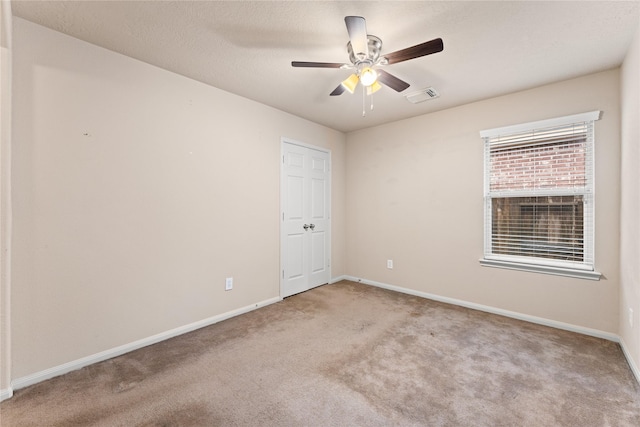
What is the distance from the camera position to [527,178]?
3.11 m

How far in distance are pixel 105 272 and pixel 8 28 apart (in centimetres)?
177

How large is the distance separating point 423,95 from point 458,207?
1.46 metres

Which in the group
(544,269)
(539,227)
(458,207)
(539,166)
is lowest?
(544,269)

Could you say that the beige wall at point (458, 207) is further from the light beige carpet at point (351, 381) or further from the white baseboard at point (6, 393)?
the white baseboard at point (6, 393)

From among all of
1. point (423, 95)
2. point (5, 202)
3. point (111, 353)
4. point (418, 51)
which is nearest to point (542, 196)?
point (423, 95)

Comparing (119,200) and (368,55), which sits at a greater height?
(368,55)

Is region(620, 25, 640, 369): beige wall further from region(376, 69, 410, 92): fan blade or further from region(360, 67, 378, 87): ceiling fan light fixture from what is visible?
region(360, 67, 378, 87): ceiling fan light fixture

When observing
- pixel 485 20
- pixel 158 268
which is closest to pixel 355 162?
pixel 485 20

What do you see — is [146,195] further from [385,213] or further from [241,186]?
[385,213]

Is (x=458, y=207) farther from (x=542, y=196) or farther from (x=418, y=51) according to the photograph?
(x=418, y=51)

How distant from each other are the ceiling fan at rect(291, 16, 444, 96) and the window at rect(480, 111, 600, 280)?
1.81 meters

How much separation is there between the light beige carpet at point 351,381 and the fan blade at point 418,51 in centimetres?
226

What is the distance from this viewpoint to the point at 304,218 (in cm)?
412

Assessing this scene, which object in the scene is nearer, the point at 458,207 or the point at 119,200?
the point at 119,200
